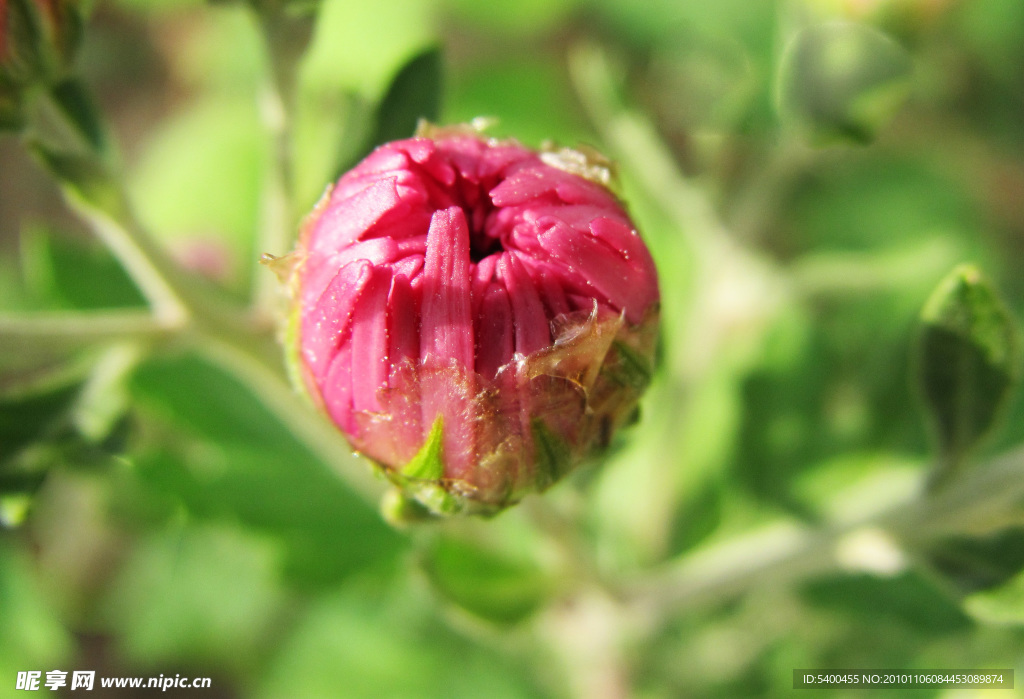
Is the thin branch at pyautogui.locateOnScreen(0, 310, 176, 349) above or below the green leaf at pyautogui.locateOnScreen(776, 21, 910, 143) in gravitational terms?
below


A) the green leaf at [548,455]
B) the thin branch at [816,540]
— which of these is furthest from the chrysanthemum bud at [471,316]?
the thin branch at [816,540]

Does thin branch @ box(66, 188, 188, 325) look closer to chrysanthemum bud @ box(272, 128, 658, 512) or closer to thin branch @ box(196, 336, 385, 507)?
thin branch @ box(196, 336, 385, 507)

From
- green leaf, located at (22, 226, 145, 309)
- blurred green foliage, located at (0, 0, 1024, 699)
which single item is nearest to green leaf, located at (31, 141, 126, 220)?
blurred green foliage, located at (0, 0, 1024, 699)

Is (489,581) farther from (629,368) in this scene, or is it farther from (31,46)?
(31,46)

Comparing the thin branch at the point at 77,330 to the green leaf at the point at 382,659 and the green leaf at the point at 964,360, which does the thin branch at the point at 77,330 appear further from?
the green leaf at the point at 382,659

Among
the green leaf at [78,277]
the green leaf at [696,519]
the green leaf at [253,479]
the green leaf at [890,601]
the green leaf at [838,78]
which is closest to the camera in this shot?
the green leaf at [838,78]

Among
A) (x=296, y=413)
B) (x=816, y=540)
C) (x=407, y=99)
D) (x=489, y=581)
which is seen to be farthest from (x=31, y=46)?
(x=816, y=540)

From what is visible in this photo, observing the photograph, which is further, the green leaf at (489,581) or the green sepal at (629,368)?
the green leaf at (489,581)
